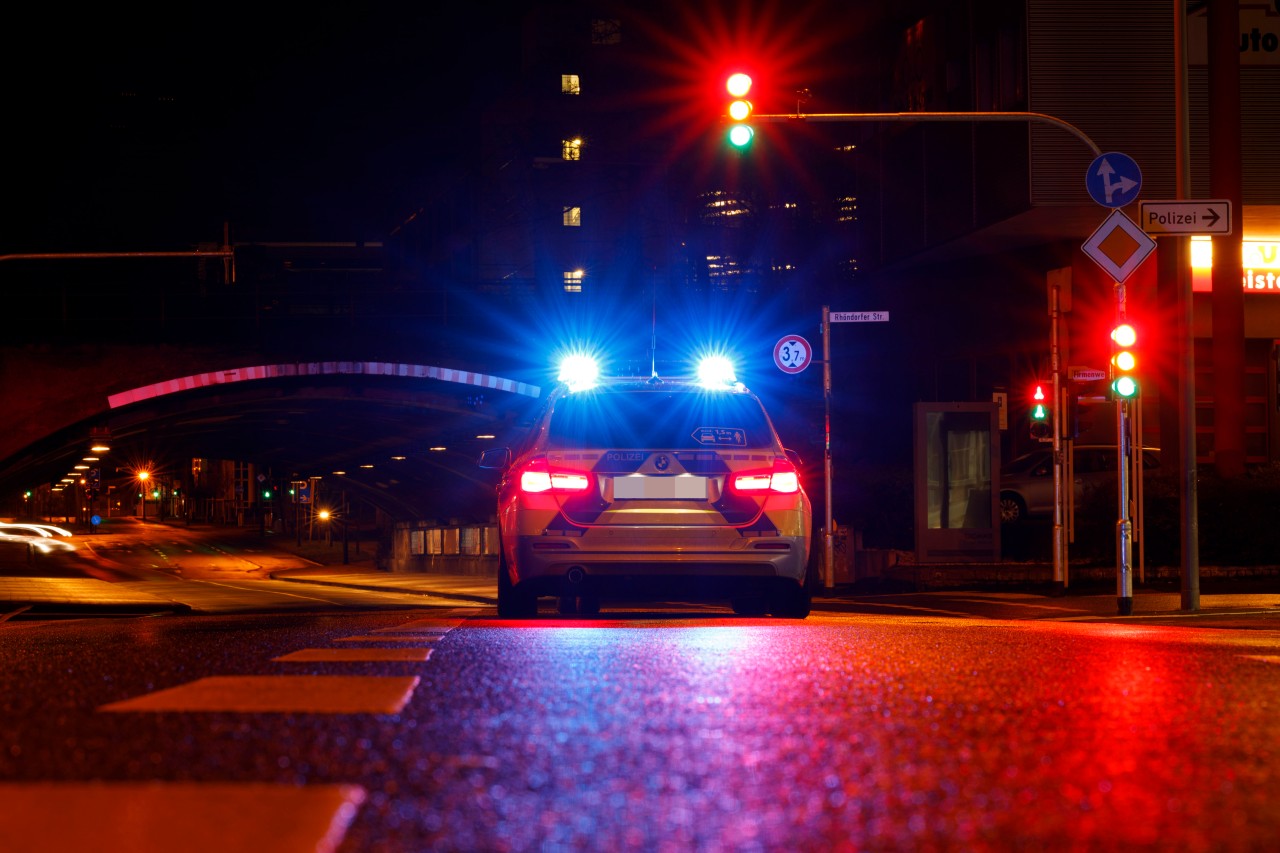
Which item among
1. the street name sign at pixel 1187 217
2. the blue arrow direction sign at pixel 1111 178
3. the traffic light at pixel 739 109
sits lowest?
the street name sign at pixel 1187 217

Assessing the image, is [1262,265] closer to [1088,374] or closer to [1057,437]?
[1057,437]

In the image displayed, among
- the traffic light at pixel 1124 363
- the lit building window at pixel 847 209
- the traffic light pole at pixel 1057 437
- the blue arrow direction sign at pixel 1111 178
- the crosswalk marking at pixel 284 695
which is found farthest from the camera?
the lit building window at pixel 847 209

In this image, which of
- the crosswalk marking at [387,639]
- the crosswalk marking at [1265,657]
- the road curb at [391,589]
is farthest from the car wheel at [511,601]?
the road curb at [391,589]

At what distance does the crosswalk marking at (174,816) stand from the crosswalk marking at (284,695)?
50.9 inches

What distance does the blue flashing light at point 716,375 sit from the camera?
37.0 ft

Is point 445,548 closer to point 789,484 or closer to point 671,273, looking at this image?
point 671,273

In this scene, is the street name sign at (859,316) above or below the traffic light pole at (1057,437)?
above

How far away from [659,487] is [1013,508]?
20341 mm

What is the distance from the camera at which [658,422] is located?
10773mm

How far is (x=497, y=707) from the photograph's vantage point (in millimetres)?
5012

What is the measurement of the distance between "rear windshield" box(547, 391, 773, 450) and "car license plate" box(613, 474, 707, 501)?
0.68ft

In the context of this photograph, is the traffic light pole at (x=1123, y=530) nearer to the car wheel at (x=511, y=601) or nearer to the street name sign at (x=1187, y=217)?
the street name sign at (x=1187, y=217)

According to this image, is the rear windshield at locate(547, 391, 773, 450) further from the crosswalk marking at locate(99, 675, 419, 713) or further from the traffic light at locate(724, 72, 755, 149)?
the traffic light at locate(724, 72, 755, 149)

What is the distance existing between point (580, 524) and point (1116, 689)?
209 inches
